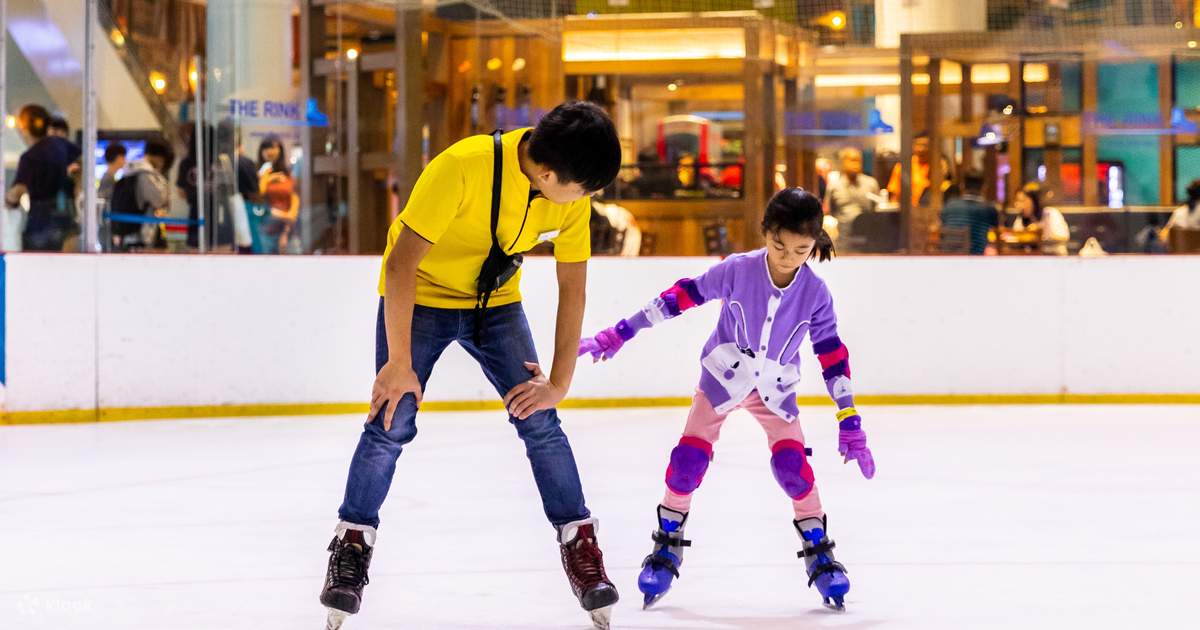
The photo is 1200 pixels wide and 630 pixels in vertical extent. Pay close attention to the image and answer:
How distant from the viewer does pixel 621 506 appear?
4383 millimetres

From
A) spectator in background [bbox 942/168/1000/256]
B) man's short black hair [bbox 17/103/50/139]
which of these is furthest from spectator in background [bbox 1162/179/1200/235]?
man's short black hair [bbox 17/103/50/139]

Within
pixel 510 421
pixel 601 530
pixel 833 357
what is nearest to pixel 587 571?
pixel 510 421

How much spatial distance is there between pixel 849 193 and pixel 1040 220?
43.0 inches

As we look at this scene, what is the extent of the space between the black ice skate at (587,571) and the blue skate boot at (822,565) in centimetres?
50

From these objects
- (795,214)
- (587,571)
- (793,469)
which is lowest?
(587,571)

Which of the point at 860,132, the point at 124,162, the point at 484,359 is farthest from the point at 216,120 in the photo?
the point at 484,359

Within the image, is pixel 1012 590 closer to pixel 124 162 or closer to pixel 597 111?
pixel 597 111

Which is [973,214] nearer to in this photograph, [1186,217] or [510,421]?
[1186,217]

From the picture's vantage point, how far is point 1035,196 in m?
8.59

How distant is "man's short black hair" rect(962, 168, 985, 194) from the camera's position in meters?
8.66

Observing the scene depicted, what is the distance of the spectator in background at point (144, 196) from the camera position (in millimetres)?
7700

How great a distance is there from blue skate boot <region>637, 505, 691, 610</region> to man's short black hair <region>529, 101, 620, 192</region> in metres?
0.97

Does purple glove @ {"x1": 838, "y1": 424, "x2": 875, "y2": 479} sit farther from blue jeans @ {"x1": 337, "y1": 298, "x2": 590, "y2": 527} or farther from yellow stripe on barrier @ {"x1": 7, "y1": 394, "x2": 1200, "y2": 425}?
yellow stripe on barrier @ {"x1": 7, "y1": 394, "x2": 1200, "y2": 425}

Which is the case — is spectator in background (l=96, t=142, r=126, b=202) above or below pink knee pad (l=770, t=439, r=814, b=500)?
above
